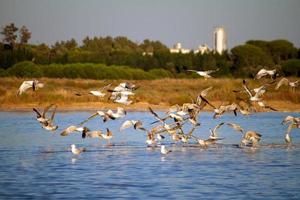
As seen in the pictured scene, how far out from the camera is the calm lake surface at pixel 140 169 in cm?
1562

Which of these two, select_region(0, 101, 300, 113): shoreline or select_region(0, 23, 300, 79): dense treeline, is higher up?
select_region(0, 23, 300, 79): dense treeline

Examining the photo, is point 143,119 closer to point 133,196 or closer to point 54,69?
point 133,196

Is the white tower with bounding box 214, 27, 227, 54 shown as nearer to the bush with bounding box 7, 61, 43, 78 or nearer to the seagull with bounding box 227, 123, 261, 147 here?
the bush with bounding box 7, 61, 43, 78

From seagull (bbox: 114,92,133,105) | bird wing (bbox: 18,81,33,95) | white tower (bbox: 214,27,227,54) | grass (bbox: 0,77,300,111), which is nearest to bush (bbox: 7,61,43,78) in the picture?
grass (bbox: 0,77,300,111)

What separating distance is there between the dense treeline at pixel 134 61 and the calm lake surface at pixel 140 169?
3228 cm

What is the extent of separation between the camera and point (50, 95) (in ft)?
137

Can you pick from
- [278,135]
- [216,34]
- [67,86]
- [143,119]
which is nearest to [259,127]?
[278,135]

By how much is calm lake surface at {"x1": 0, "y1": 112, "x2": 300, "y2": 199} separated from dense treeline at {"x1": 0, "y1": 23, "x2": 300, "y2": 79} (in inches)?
1271

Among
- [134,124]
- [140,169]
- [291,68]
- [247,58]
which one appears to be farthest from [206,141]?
[247,58]

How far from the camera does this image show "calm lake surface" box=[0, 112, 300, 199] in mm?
15625

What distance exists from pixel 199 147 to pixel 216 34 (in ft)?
365

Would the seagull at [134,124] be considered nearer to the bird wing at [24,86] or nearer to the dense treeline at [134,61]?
the bird wing at [24,86]

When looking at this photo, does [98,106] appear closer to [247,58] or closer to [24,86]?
[24,86]

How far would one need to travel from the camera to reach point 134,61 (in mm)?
75125
